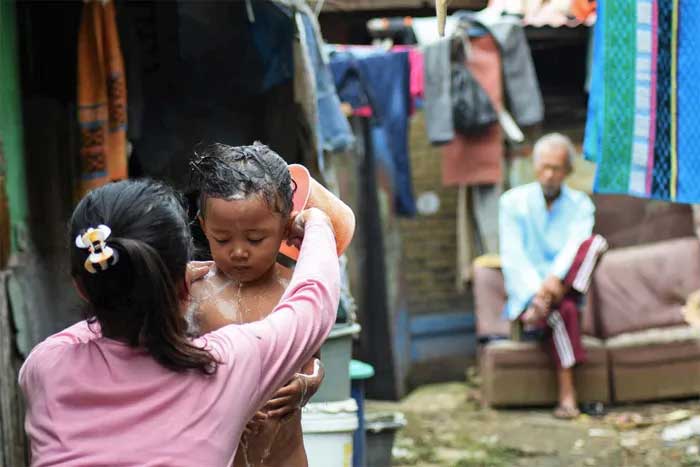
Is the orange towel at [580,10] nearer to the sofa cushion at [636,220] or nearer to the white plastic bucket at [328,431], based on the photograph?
the sofa cushion at [636,220]

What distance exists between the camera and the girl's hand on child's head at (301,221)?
2.72 meters

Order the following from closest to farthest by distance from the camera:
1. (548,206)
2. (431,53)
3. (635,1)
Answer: (635,1) → (548,206) → (431,53)

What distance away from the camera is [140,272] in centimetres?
215

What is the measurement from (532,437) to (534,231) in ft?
5.27

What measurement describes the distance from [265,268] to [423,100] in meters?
6.46

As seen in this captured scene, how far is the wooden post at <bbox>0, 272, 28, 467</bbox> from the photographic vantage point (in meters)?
4.80

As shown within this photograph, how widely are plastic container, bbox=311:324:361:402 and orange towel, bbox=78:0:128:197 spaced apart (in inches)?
57.5

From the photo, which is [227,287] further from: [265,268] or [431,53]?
[431,53]

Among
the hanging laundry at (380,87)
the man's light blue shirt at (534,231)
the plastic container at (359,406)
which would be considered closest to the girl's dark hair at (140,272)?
the plastic container at (359,406)

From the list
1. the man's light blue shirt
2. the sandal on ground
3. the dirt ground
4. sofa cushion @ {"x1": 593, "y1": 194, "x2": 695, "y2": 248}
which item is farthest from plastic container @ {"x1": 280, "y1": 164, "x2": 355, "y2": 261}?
sofa cushion @ {"x1": 593, "y1": 194, "x2": 695, "y2": 248}

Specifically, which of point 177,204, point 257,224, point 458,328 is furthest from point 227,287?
point 458,328

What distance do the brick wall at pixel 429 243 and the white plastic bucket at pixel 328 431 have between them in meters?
5.52

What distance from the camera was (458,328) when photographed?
418 inches

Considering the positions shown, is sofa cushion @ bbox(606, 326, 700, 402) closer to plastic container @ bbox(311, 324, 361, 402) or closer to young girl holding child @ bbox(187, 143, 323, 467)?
plastic container @ bbox(311, 324, 361, 402)
